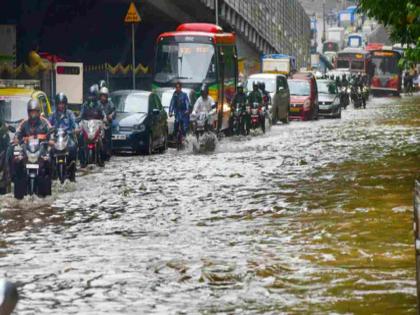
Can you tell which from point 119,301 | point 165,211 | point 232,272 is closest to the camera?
point 119,301

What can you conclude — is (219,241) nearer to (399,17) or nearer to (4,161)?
(4,161)

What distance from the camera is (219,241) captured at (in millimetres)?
13117

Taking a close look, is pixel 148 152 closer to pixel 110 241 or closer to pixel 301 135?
pixel 301 135

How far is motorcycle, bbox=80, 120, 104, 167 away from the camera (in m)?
23.9

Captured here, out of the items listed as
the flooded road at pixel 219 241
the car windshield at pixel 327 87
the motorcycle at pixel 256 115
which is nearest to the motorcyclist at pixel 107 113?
the flooded road at pixel 219 241

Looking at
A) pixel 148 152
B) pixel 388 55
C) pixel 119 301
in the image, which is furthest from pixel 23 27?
pixel 388 55

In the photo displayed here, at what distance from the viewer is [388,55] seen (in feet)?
289

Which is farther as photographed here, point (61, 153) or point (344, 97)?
point (344, 97)

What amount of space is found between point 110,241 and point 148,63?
50252 mm

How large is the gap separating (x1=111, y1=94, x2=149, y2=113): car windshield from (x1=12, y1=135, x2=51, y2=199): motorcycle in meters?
10.6

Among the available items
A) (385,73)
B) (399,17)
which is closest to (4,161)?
(399,17)

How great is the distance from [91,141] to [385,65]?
64922mm

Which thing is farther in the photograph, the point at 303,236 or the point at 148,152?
the point at 148,152

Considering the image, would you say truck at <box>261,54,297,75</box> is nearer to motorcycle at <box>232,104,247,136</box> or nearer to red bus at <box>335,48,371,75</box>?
red bus at <box>335,48,371,75</box>
